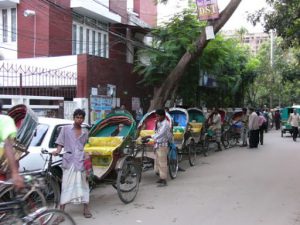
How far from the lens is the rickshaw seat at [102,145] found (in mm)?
8906

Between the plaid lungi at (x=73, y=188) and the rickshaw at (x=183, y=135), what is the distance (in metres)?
6.28

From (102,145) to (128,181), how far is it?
0.91 metres

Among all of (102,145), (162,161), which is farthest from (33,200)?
(162,161)

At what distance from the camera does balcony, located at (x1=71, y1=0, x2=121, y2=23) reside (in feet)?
68.3

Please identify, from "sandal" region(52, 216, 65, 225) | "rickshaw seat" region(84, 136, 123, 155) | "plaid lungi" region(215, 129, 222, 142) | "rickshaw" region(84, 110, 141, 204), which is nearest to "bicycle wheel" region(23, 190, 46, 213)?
"sandal" region(52, 216, 65, 225)

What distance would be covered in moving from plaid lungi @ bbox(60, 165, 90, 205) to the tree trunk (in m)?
8.23

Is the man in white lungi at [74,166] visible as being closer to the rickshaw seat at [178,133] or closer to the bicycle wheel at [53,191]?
the bicycle wheel at [53,191]

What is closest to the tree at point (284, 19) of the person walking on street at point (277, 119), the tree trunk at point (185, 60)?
the tree trunk at point (185, 60)

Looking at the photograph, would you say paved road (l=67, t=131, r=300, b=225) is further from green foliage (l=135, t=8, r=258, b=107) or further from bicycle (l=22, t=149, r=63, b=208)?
green foliage (l=135, t=8, r=258, b=107)

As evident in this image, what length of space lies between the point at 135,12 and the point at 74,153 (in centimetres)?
2114

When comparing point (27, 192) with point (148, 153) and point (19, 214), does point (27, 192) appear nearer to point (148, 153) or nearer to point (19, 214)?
point (19, 214)

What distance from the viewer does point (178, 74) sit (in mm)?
15625

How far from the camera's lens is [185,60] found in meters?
15.6

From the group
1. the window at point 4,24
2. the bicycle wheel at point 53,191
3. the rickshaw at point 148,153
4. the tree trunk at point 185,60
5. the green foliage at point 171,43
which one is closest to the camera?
the bicycle wheel at point 53,191
